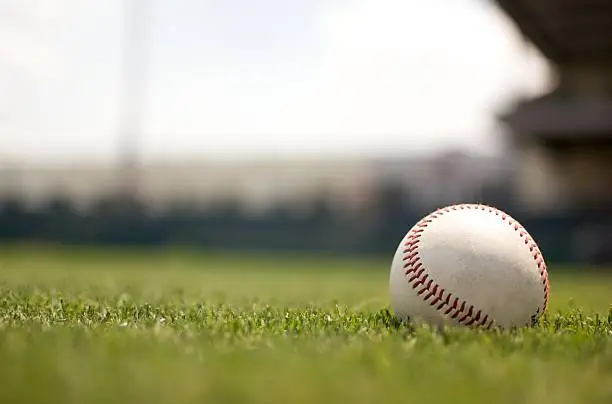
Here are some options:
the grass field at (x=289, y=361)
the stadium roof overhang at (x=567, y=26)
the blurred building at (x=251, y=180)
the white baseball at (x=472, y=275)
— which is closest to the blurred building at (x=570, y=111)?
the stadium roof overhang at (x=567, y=26)

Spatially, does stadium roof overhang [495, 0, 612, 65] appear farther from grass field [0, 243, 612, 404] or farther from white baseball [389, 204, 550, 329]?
grass field [0, 243, 612, 404]

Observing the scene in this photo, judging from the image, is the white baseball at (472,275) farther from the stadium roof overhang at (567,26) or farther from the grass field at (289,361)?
the stadium roof overhang at (567,26)

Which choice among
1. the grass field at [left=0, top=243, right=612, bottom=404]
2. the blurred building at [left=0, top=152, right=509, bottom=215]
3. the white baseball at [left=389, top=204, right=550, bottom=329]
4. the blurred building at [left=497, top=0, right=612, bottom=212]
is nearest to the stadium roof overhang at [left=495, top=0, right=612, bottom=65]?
the blurred building at [left=497, top=0, right=612, bottom=212]

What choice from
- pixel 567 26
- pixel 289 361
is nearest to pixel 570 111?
pixel 567 26

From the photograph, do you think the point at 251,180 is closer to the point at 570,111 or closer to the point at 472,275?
the point at 570,111

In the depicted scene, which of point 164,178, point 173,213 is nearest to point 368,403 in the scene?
point 173,213

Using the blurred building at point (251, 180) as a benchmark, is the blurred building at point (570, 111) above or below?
above

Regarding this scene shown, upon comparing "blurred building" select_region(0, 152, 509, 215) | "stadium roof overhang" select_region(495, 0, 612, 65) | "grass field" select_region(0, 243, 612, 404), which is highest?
"stadium roof overhang" select_region(495, 0, 612, 65)
